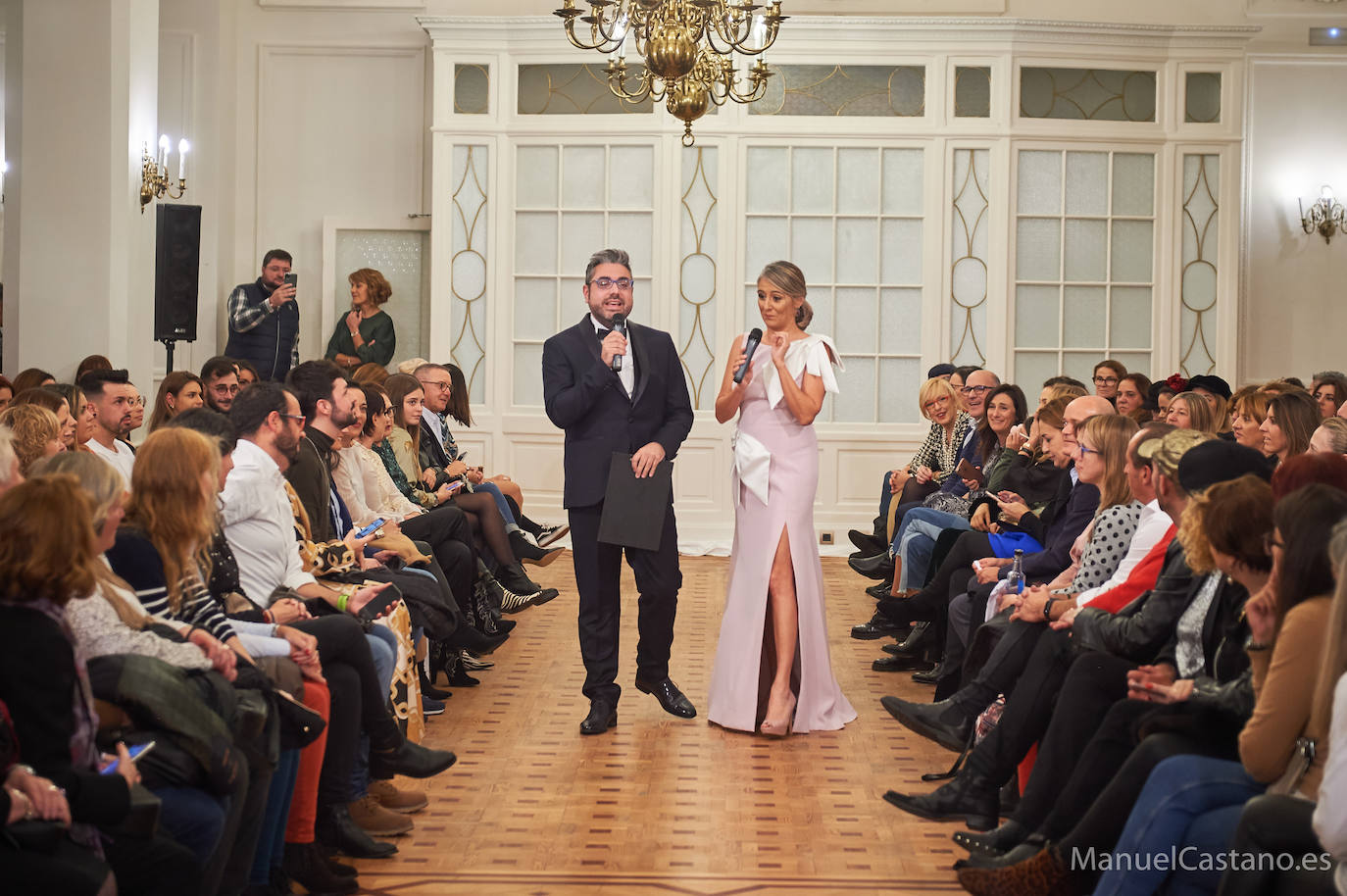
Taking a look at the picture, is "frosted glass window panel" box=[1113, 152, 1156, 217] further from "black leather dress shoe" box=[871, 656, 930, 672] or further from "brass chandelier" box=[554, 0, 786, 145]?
"black leather dress shoe" box=[871, 656, 930, 672]

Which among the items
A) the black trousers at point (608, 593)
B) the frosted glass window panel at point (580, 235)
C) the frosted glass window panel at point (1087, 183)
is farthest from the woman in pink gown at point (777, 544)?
the frosted glass window panel at point (1087, 183)

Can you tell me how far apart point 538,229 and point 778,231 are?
163 centimetres

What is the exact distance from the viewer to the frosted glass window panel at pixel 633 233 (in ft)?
31.2

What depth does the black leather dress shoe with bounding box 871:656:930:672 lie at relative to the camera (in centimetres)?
587

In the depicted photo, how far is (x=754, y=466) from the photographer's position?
4812 mm

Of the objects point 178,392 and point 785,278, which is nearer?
point 785,278

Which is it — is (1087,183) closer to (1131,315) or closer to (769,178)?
(1131,315)

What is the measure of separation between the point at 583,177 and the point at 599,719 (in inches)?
216

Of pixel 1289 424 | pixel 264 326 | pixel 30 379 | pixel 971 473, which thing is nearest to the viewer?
pixel 1289 424

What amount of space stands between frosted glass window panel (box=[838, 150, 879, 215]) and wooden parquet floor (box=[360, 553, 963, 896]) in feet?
14.8

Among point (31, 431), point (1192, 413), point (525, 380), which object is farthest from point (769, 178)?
point (31, 431)

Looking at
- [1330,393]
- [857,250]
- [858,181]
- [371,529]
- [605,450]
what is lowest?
[371,529]

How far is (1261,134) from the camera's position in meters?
9.98

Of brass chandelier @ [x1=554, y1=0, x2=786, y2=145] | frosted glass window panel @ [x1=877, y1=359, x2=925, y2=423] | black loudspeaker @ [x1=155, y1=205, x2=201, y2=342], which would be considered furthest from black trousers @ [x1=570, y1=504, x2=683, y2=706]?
frosted glass window panel @ [x1=877, y1=359, x2=925, y2=423]
